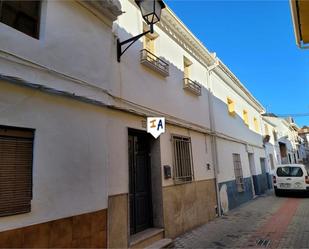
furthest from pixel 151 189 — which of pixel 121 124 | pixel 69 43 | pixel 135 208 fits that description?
pixel 69 43

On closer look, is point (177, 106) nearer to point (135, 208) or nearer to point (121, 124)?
point (121, 124)

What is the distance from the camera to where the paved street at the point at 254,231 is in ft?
18.0

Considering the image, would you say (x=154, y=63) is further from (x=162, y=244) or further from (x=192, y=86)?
(x=162, y=244)

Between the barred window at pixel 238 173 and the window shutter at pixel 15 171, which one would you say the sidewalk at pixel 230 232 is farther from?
the window shutter at pixel 15 171

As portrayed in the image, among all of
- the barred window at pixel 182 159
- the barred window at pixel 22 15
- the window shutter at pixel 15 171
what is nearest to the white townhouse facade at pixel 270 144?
the barred window at pixel 182 159

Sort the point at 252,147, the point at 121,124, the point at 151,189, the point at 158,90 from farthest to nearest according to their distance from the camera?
the point at 252,147 → the point at 158,90 → the point at 151,189 → the point at 121,124

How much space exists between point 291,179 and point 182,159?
29.6 ft

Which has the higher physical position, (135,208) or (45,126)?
(45,126)

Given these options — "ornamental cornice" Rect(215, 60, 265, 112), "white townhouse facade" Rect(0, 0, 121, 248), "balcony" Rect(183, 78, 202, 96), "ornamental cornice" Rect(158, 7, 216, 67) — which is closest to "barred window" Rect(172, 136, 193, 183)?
"balcony" Rect(183, 78, 202, 96)

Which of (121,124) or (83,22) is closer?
(83,22)

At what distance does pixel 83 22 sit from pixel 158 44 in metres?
2.78

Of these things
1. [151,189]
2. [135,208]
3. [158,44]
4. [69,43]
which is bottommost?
[135,208]

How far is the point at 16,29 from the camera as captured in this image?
3164 mm

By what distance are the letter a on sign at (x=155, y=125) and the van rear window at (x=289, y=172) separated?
1029 centimetres
